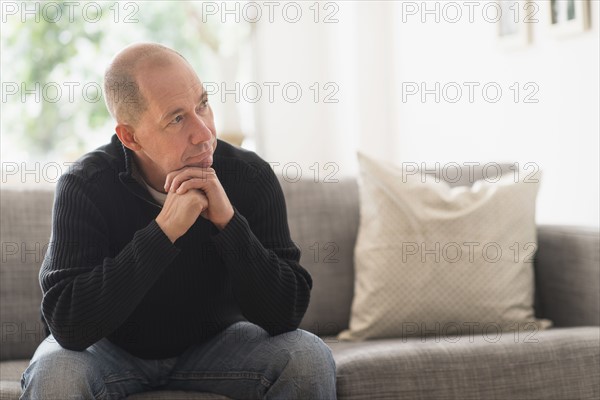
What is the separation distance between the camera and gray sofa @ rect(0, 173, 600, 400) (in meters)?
1.85

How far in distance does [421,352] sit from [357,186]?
0.71 metres

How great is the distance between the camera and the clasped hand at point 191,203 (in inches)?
66.0

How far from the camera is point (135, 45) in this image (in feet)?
5.98

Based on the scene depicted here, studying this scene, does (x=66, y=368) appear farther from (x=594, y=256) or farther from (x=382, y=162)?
(x=594, y=256)

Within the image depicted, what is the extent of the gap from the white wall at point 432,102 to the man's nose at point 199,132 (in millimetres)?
812

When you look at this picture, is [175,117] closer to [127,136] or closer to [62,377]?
[127,136]

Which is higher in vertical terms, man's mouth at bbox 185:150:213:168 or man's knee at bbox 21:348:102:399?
man's mouth at bbox 185:150:213:168

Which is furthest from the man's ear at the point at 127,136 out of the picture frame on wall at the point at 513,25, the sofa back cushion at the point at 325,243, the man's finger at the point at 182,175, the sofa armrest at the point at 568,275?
the picture frame on wall at the point at 513,25

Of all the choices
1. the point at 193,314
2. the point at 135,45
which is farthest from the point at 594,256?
the point at 135,45

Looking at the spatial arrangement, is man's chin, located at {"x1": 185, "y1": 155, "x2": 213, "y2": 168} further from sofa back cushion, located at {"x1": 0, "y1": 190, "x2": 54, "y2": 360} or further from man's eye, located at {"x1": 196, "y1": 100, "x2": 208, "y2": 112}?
sofa back cushion, located at {"x1": 0, "y1": 190, "x2": 54, "y2": 360}

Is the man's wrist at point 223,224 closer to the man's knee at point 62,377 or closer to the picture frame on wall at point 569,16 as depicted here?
the man's knee at point 62,377

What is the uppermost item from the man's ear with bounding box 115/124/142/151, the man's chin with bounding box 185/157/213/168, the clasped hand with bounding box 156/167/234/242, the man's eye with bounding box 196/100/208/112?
the man's eye with bounding box 196/100/208/112

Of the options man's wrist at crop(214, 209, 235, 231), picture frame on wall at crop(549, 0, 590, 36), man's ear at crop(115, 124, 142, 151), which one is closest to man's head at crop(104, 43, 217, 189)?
man's ear at crop(115, 124, 142, 151)

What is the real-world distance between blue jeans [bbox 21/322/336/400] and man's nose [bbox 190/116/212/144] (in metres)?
0.43
